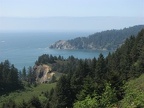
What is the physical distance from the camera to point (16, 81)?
303 feet

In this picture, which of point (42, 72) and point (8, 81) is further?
point (42, 72)

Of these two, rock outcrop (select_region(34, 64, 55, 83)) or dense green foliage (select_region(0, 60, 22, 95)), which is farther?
rock outcrop (select_region(34, 64, 55, 83))

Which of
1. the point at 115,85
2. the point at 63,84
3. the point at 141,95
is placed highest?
the point at 141,95

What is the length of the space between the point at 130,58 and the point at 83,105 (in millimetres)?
43303

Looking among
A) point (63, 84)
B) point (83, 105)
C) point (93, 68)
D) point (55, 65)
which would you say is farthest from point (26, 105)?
point (55, 65)

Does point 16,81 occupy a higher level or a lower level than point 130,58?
lower

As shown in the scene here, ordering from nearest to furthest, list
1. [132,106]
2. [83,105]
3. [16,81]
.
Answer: [132,106]
[83,105]
[16,81]

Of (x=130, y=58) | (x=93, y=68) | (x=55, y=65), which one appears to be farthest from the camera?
(x=55, y=65)

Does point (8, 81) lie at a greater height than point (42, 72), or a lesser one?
greater

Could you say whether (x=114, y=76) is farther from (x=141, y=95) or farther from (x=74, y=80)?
(x=74, y=80)

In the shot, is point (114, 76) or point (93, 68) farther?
point (93, 68)

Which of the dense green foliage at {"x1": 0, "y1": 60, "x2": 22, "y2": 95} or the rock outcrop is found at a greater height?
the dense green foliage at {"x1": 0, "y1": 60, "x2": 22, "y2": 95}

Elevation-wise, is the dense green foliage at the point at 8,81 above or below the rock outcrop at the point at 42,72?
above

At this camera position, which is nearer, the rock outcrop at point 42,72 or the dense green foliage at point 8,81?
the dense green foliage at point 8,81
